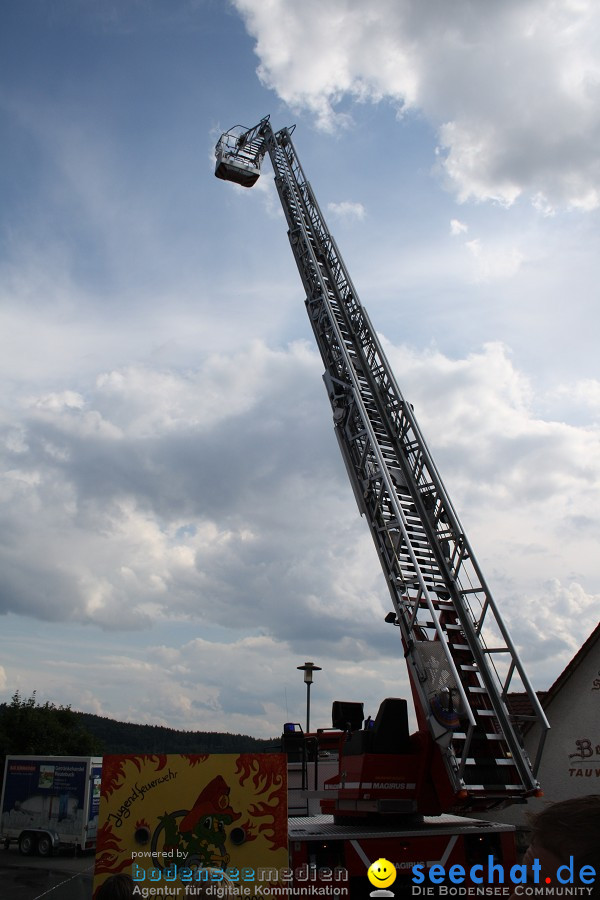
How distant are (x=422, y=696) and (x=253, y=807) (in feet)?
9.09

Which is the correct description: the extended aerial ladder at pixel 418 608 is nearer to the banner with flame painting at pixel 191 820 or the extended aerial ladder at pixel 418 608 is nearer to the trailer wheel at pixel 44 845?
the banner with flame painting at pixel 191 820

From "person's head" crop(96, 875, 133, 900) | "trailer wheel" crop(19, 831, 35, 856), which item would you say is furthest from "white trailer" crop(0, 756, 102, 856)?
"person's head" crop(96, 875, 133, 900)

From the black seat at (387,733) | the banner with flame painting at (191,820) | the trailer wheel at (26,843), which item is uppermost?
the black seat at (387,733)

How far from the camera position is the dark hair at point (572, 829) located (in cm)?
167

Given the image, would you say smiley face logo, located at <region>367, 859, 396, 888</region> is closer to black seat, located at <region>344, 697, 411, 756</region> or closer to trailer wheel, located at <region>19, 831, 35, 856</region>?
black seat, located at <region>344, 697, 411, 756</region>

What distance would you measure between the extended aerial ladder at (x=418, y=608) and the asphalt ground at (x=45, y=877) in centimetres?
979

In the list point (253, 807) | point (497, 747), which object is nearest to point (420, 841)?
point (497, 747)

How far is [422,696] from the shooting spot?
8227 mm

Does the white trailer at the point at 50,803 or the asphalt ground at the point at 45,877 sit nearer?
the asphalt ground at the point at 45,877

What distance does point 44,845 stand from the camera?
21.4m

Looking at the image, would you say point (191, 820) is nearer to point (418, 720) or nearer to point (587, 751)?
point (418, 720)

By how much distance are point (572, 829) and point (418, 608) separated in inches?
286

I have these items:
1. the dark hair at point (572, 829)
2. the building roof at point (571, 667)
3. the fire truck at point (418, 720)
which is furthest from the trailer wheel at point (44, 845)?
the dark hair at point (572, 829)

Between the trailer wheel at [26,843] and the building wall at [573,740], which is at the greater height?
the building wall at [573,740]
